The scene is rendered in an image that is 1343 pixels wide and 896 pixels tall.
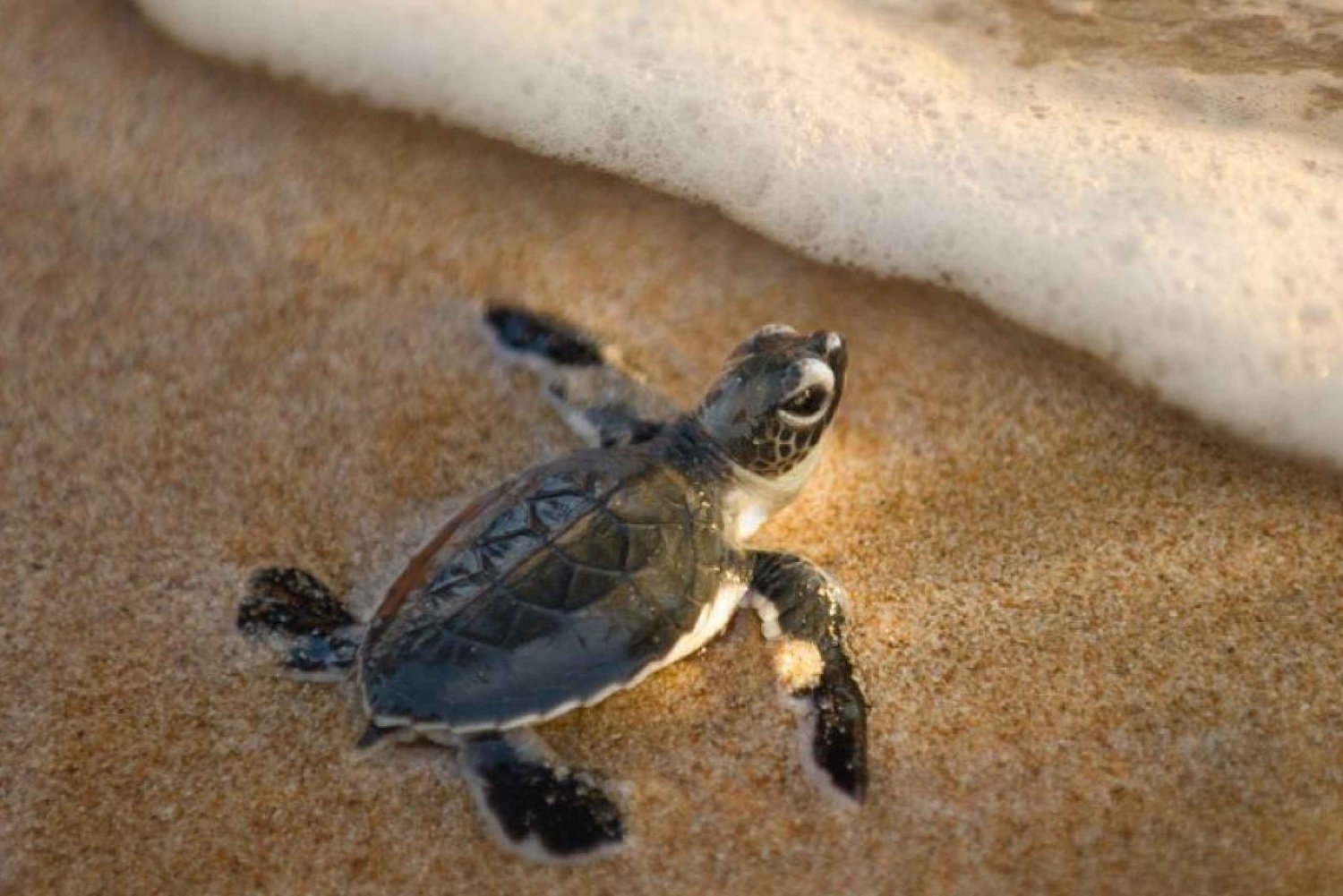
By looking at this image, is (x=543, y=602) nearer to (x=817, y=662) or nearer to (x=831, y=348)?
(x=817, y=662)

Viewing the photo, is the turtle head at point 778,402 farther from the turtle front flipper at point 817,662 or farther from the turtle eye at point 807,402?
the turtle front flipper at point 817,662

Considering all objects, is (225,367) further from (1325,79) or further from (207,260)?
(1325,79)

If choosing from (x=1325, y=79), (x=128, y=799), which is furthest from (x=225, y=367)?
(x=1325, y=79)

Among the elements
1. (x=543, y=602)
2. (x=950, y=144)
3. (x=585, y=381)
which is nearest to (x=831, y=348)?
(x=585, y=381)

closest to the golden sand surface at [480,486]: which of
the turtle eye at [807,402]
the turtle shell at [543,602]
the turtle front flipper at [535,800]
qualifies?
the turtle front flipper at [535,800]

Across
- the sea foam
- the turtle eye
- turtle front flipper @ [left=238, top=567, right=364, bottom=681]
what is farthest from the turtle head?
turtle front flipper @ [left=238, top=567, right=364, bottom=681]

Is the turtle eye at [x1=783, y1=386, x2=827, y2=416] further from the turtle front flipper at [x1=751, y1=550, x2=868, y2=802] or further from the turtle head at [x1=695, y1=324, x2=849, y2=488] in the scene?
the turtle front flipper at [x1=751, y1=550, x2=868, y2=802]

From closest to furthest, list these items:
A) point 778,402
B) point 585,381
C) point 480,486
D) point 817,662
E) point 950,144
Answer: point 817,662 → point 778,402 → point 480,486 → point 585,381 → point 950,144
